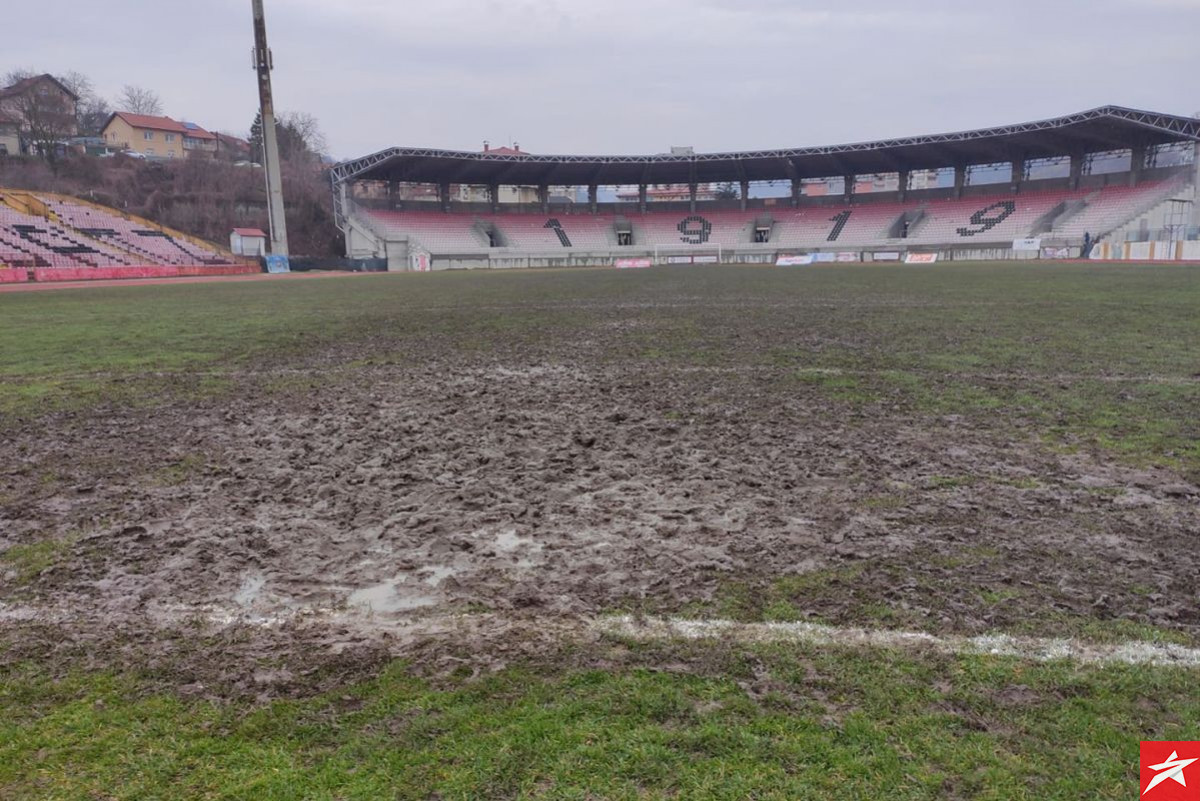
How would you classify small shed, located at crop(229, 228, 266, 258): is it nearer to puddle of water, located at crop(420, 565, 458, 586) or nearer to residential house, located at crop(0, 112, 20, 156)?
residential house, located at crop(0, 112, 20, 156)

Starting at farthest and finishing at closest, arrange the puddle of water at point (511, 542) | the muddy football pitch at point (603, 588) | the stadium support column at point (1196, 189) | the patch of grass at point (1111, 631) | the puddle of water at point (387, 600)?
the stadium support column at point (1196, 189), the puddle of water at point (511, 542), the puddle of water at point (387, 600), the patch of grass at point (1111, 631), the muddy football pitch at point (603, 588)

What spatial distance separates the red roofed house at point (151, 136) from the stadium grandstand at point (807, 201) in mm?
31879

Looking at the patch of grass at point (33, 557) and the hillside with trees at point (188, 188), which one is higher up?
the hillside with trees at point (188, 188)

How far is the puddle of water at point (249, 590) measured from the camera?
3.04 m

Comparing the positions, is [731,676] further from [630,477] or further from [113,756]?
[630,477]

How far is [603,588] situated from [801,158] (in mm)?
63864

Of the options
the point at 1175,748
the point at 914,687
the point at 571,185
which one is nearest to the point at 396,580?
the point at 914,687

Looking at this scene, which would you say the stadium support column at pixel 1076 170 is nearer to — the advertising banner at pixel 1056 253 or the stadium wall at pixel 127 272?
the advertising banner at pixel 1056 253

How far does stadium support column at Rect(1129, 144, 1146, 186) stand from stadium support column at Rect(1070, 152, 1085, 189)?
3.26 meters

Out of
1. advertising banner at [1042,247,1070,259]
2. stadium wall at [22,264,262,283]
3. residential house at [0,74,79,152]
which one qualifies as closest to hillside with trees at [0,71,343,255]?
residential house at [0,74,79,152]

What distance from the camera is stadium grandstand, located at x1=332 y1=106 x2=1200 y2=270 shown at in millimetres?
48969

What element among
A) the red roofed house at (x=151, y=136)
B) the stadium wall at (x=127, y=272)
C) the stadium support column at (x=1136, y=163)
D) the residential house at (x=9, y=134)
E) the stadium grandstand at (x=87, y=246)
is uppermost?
the red roofed house at (x=151, y=136)

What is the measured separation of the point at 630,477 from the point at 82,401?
5.91 m

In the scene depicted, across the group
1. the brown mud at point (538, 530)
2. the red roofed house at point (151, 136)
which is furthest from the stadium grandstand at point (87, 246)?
the brown mud at point (538, 530)
